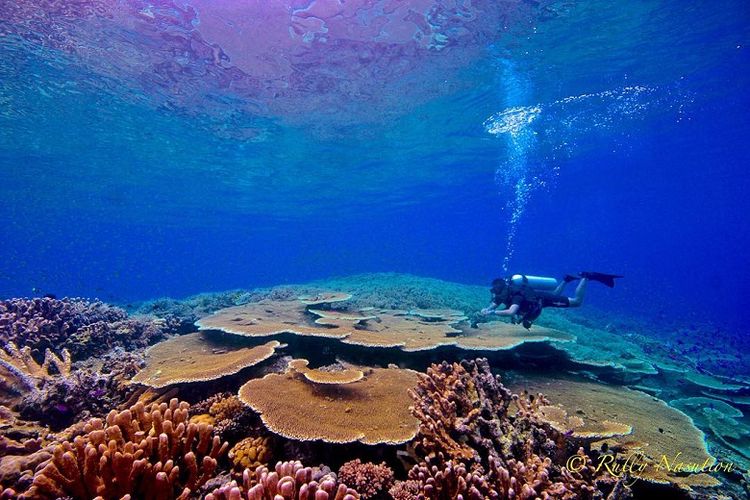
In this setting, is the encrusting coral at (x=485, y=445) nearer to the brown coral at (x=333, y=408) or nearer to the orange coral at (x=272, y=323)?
the brown coral at (x=333, y=408)

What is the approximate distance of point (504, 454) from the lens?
3.37 m

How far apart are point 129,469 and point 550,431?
4183 millimetres

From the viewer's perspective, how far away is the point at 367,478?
342 cm

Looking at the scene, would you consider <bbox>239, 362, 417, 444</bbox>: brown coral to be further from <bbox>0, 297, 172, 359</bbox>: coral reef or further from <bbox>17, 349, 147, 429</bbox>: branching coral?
<bbox>0, 297, 172, 359</bbox>: coral reef

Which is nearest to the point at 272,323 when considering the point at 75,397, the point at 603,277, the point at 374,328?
the point at 374,328

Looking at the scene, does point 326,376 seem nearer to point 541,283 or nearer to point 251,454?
point 251,454

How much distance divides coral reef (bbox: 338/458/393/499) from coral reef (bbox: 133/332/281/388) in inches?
89.8

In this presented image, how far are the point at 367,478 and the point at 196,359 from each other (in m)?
4.13

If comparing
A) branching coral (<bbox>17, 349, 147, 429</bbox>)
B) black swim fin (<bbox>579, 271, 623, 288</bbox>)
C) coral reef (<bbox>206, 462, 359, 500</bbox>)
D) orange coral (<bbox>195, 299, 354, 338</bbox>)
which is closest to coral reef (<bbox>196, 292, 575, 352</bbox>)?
orange coral (<bbox>195, 299, 354, 338</bbox>)

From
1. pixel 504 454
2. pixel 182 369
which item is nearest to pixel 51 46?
pixel 182 369

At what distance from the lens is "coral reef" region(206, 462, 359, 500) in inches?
93.0

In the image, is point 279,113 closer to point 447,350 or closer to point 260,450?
point 447,350

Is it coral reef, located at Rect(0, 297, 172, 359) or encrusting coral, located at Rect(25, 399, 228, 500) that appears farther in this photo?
coral reef, located at Rect(0, 297, 172, 359)

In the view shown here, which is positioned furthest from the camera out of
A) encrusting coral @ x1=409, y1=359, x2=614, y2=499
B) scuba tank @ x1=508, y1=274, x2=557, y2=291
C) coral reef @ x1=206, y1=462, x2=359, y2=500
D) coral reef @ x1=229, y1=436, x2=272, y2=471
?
scuba tank @ x1=508, y1=274, x2=557, y2=291
